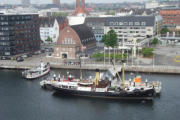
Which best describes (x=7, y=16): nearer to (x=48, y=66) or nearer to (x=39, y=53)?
(x=39, y=53)

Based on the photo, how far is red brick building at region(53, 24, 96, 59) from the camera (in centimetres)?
6116

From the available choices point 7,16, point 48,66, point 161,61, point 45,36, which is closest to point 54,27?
point 45,36

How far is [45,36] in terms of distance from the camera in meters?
85.4

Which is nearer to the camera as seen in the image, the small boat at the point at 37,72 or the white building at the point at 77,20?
the small boat at the point at 37,72

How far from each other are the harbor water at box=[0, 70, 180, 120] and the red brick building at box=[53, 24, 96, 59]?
17865 mm

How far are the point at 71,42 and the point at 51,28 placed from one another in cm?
2242

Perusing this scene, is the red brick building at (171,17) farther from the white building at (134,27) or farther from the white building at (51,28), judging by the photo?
the white building at (51,28)

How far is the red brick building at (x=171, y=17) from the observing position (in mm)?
96750

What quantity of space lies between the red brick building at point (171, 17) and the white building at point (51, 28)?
3609 cm

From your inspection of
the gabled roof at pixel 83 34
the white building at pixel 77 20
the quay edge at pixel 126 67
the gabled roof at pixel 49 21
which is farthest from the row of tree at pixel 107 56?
the white building at pixel 77 20

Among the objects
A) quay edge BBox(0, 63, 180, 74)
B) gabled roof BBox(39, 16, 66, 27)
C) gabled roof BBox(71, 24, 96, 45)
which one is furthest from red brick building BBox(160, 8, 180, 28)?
quay edge BBox(0, 63, 180, 74)

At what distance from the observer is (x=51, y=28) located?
3322 inches

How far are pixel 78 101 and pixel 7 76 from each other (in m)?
18.7

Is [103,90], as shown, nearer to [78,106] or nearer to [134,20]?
[78,106]
